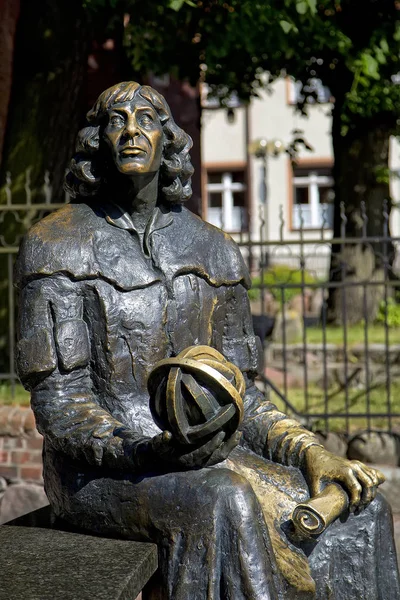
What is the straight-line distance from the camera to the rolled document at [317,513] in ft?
8.99

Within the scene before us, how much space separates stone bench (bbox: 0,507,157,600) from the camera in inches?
98.3

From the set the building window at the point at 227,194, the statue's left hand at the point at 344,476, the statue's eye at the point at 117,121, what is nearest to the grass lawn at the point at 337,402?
the statue's eye at the point at 117,121

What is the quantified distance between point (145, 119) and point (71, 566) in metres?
1.42

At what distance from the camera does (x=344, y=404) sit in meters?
9.41

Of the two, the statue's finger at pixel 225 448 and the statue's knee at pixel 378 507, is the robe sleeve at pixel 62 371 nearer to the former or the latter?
the statue's finger at pixel 225 448

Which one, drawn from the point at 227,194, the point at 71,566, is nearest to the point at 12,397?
the point at 71,566

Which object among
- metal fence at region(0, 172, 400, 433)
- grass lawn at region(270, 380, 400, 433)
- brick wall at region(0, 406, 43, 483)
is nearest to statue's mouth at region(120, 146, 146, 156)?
metal fence at region(0, 172, 400, 433)

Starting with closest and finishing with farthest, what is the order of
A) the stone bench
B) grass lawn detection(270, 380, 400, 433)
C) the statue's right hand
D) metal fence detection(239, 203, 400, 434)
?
the stone bench < the statue's right hand < metal fence detection(239, 203, 400, 434) < grass lawn detection(270, 380, 400, 433)

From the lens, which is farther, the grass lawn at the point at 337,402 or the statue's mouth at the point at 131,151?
the grass lawn at the point at 337,402

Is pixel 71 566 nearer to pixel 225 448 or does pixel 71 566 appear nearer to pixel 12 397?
pixel 225 448

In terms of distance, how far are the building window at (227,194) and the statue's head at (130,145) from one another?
24782 mm

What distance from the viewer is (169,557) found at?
106 inches

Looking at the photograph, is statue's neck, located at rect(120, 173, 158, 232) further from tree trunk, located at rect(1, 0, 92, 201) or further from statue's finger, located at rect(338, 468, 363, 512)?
tree trunk, located at rect(1, 0, 92, 201)

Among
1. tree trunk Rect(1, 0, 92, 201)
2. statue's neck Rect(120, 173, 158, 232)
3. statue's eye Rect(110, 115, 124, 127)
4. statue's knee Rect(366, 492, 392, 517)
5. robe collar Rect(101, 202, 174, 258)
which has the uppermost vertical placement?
tree trunk Rect(1, 0, 92, 201)
